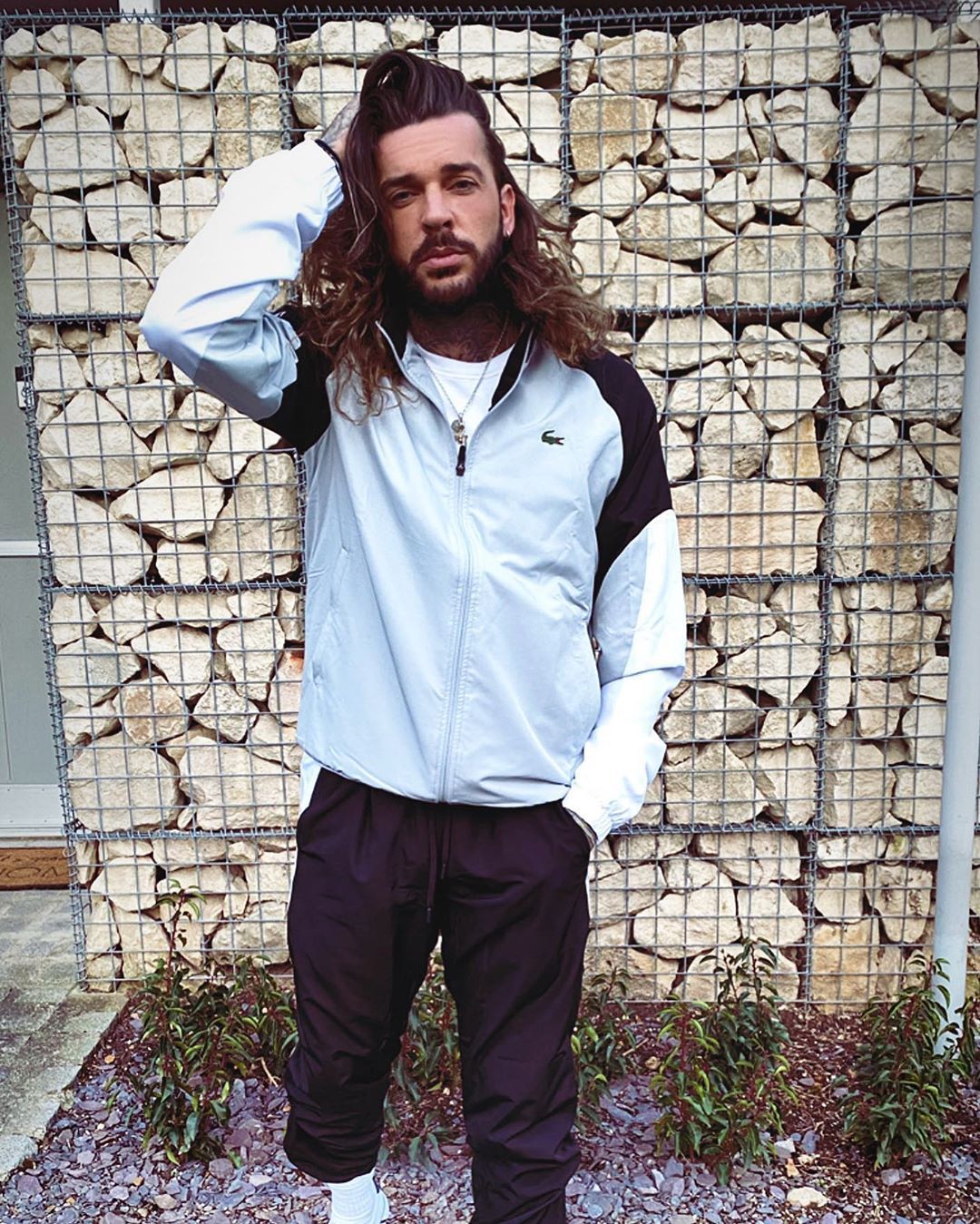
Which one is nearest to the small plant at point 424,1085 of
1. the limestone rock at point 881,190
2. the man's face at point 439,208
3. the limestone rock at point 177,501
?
the limestone rock at point 177,501

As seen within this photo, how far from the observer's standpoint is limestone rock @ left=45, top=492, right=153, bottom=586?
9.93 feet

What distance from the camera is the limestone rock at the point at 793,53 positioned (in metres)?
2.78

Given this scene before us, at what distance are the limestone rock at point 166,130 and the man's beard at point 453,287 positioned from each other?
1.48 meters

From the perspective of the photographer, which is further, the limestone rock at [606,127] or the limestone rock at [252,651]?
the limestone rock at [252,651]

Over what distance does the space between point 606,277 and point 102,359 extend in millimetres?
1450

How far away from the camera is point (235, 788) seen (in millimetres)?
3137

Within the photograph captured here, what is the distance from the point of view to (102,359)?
2.96m

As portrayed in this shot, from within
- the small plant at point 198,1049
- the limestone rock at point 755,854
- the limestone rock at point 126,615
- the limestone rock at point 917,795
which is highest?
the limestone rock at point 126,615

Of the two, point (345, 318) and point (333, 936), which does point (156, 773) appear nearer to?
point (333, 936)

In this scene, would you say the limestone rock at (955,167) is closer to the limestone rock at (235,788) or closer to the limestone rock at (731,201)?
the limestone rock at (731,201)

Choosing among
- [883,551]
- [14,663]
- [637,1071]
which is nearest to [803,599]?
[883,551]

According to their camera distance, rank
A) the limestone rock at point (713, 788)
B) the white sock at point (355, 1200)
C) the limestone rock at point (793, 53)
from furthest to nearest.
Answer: the limestone rock at point (713, 788)
the limestone rock at point (793, 53)
the white sock at point (355, 1200)

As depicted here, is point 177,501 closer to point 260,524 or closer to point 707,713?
point 260,524

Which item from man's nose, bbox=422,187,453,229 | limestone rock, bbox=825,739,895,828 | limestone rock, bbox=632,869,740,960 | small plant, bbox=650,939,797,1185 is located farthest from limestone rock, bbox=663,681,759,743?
man's nose, bbox=422,187,453,229
